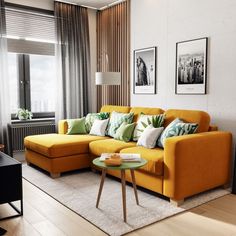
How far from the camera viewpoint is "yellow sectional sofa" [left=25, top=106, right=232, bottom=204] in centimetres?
299

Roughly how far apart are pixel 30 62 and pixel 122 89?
1.72 metres

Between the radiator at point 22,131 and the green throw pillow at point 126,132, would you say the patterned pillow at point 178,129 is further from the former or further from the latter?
the radiator at point 22,131

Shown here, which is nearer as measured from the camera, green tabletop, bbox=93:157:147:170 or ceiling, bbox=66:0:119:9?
green tabletop, bbox=93:157:147:170

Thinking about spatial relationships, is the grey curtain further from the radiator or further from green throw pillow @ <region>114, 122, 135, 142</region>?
green throw pillow @ <region>114, 122, 135, 142</region>

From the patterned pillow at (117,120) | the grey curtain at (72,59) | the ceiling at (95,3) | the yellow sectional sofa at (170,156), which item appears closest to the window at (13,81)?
the grey curtain at (72,59)

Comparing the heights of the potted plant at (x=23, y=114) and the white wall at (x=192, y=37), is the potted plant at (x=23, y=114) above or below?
below

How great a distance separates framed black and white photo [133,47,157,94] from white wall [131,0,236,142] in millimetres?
89

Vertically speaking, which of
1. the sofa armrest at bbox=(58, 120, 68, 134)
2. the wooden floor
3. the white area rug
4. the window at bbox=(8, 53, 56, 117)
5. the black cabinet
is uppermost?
the window at bbox=(8, 53, 56, 117)

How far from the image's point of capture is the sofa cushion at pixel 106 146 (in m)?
3.74

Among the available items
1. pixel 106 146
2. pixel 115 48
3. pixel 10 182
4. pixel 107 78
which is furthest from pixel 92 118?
pixel 10 182

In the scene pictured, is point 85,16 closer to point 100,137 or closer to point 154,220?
point 100,137

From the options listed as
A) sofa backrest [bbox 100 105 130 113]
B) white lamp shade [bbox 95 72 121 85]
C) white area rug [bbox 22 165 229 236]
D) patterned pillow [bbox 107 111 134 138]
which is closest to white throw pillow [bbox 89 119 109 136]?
patterned pillow [bbox 107 111 134 138]

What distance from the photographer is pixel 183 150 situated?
2.97 meters

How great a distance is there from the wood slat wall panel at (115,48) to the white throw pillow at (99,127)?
0.79 metres
